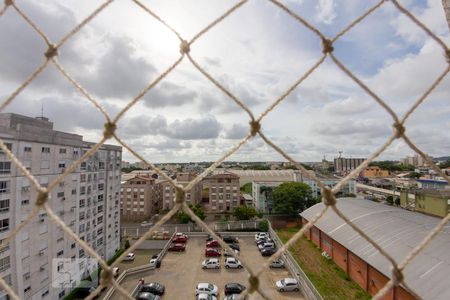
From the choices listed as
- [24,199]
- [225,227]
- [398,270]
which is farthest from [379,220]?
[24,199]

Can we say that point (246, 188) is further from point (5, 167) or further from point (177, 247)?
point (5, 167)

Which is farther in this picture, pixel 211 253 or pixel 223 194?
pixel 223 194

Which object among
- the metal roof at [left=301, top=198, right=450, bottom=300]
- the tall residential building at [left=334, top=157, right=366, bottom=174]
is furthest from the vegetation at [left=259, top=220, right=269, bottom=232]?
the tall residential building at [left=334, top=157, right=366, bottom=174]

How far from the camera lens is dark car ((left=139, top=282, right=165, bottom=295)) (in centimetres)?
689

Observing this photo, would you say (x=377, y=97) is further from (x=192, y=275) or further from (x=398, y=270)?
(x=192, y=275)

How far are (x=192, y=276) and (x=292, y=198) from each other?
23.7 ft

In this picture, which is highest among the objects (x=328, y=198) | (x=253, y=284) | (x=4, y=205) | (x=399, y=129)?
(x=399, y=129)

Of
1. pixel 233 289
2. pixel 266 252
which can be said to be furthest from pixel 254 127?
pixel 266 252

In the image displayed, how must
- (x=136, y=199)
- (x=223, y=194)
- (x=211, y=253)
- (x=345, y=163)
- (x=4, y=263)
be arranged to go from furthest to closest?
(x=345, y=163)
(x=223, y=194)
(x=136, y=199)
(x=211, y=253)
(x=4, y=263)

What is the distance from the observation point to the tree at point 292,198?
13.6 meters

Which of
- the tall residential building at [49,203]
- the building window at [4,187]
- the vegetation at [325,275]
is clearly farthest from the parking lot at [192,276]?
the building window at [4,187]

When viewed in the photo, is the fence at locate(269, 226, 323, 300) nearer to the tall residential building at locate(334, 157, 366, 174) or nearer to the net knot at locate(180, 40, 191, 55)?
the net knot at locate(180, 40, 191, 55)

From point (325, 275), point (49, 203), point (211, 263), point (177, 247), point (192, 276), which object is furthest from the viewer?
point (177, 247)

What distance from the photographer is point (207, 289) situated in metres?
6.79
